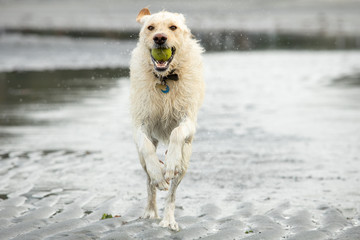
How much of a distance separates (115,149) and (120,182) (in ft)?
6.76

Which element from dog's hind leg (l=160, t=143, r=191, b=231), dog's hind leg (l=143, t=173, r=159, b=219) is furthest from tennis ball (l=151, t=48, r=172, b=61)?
dog's hind leg (l=143, t=173, r=159, b=219)

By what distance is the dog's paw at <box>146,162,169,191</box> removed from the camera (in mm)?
6188

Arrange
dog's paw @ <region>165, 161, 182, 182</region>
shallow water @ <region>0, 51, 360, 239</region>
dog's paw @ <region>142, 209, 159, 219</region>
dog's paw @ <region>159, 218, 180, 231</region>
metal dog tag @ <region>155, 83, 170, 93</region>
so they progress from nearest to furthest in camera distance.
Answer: dog's paw @ <region>159, 218, 180, 231</region> < dog's paw @ <region>165, 161, 182, 182</region> < shallow water @ <region>0, 51, 360, 239</region> < dog's paw @ <region>142, 209, 159, 219</region> < metal dog tag @ <region>155, 83, 170, 93</region>

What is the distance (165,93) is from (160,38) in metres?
0.72

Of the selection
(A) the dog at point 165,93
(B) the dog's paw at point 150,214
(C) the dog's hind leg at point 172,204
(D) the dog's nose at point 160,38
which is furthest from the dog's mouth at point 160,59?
(B) the dog's paw at point 150,214

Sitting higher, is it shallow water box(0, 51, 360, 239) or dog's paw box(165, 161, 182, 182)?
dog's paw box(165, 161, 182, 182)

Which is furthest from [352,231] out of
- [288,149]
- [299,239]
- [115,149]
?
[115,149]

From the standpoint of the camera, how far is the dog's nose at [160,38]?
20.6ft

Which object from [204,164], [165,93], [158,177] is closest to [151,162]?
[158,177]

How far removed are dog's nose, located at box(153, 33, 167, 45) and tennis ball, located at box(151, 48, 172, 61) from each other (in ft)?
0.40

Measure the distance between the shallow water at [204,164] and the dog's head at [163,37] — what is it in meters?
1.76

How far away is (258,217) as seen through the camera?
21.6 ft

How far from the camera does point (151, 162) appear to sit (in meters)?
6.28

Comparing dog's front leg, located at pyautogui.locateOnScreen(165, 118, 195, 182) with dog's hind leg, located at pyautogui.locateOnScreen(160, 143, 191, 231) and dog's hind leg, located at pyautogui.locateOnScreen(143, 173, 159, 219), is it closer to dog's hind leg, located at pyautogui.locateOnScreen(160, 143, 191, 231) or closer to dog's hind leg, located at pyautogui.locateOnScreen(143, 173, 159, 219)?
dog's hind leg, located at pyautogui.locateOnScreen(160, 143, 191, 231)
